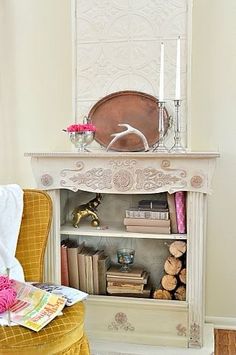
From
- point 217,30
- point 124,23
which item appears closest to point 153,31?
point 124,23

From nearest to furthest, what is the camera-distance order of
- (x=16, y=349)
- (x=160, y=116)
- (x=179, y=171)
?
(x=16, y=349)
(x=179, y=171)
(x=160, y=116)

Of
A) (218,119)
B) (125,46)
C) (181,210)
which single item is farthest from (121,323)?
(125,46)

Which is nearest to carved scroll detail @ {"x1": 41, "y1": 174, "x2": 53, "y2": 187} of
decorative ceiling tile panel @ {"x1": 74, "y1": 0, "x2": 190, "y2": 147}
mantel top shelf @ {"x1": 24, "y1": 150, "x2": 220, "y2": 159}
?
mantel top shelf @ {"x1": 24, "y1": 150, "x2": 220, "y2": 159}

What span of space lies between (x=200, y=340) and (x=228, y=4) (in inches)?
70.3

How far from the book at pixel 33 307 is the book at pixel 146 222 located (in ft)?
2.02

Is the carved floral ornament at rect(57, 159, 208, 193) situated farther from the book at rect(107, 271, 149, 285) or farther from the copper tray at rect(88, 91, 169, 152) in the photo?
the book at rect(107, 271, 149, 285)

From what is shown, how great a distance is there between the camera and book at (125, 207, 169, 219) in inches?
85.7

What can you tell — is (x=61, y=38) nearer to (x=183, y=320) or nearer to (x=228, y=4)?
(x=228, y=4)

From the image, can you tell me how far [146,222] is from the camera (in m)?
2.19

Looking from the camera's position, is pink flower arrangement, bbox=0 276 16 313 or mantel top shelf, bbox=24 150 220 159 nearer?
pink flower arrangement, bbox=0 276 16 313

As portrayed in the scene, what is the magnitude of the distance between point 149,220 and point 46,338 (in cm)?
86

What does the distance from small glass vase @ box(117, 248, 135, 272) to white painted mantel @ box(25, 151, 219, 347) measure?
0.18 m

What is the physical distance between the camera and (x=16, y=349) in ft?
4.81

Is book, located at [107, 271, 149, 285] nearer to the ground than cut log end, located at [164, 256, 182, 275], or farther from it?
nearer to the ground
